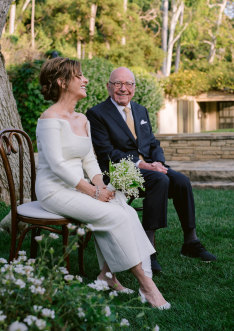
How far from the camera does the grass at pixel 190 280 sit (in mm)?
2568

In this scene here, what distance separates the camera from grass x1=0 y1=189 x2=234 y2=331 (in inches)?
101

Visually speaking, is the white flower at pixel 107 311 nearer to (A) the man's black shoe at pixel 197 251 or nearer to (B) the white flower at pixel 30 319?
(B) the white flower at pixel 30 319

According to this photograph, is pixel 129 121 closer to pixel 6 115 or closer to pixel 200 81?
pixel 6 115

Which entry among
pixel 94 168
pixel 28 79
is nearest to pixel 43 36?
pixel 28 79

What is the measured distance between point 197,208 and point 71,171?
3524 mm

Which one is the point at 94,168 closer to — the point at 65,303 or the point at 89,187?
the point at 89,187

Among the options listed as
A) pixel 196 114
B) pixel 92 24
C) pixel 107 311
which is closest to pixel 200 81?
pixel 196 114

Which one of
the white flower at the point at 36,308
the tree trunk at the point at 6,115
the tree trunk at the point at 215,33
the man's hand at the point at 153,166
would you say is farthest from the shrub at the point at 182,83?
the white flower at the point at 36,308

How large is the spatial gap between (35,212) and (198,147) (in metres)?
7.58

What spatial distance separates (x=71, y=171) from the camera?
2.71m

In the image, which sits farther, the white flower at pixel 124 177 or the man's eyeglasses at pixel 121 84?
the man's eyeglasses at pixel 121 84

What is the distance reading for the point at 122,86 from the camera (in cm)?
378

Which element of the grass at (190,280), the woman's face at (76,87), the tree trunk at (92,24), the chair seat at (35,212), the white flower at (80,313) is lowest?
the grass at (190,280)

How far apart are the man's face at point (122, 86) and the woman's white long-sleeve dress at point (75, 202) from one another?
1.09 m
